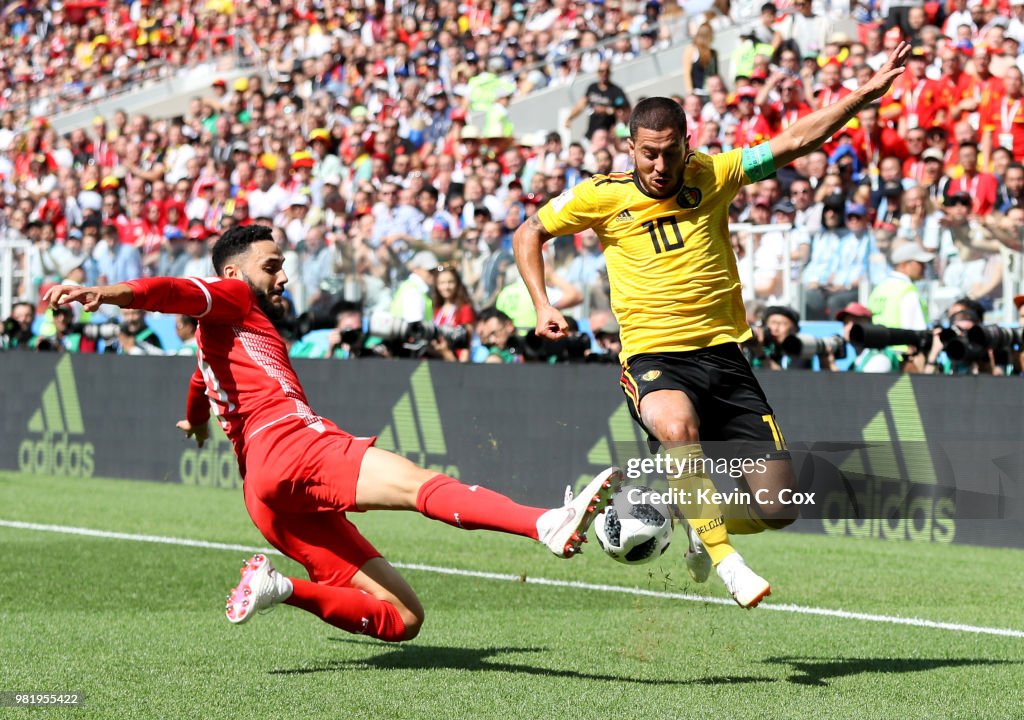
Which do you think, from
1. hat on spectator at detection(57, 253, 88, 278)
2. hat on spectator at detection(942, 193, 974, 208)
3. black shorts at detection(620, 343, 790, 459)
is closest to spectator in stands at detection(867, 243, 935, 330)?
hat on spectator at detection(942, 193, 974, 208)

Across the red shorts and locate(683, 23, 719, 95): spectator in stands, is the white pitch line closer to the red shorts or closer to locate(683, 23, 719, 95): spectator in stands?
the red shorts

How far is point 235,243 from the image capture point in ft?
21.5

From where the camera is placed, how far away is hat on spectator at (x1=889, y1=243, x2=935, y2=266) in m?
11.1

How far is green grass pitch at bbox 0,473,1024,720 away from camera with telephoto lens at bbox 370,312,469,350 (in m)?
2.73

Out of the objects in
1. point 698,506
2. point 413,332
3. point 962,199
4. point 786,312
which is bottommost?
point 413,332

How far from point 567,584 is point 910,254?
3.79m

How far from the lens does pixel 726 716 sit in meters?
5.76

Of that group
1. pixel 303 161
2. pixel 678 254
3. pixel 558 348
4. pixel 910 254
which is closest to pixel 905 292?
pixel 910 254

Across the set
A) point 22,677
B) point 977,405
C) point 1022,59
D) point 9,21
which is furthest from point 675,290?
point 9,21

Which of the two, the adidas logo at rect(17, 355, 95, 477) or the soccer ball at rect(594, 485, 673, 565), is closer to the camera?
the soccer ball at rect(594, 485, 673, 565)

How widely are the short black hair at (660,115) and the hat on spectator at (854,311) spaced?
5.14 metres

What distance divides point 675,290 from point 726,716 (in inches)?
78.2

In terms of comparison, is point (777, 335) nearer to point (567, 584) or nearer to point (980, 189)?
point (980, 189)

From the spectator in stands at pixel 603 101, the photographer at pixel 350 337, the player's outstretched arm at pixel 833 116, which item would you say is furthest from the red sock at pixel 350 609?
the spectator in stands at pixel 603 101
